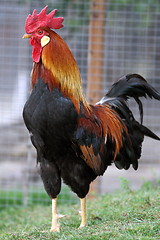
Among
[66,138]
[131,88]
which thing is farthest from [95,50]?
[66,138]

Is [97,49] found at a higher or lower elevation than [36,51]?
lower

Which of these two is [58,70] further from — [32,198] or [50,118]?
[32,198]

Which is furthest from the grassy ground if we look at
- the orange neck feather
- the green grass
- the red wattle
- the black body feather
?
the red wattle

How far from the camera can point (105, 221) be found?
469 cm

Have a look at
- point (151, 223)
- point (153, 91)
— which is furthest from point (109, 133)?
point (151, 223)

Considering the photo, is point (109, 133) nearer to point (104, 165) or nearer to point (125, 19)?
point (104, 165)

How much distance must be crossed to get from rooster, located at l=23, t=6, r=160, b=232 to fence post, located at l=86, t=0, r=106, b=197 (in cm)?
285

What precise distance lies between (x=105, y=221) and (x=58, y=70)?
1.59 metres

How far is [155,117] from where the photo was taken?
8133mm

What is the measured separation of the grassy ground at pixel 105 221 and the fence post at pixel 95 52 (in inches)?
54.2

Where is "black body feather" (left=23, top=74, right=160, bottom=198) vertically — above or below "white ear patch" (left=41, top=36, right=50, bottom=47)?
below

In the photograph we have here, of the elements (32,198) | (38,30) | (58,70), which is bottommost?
(32,198)

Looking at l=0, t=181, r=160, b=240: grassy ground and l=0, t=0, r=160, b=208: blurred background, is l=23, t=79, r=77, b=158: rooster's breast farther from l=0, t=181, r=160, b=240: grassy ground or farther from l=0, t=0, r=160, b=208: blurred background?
l=0, t=0, r=160, b=208: blurred background

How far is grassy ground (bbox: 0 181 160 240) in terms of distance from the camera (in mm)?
3887
